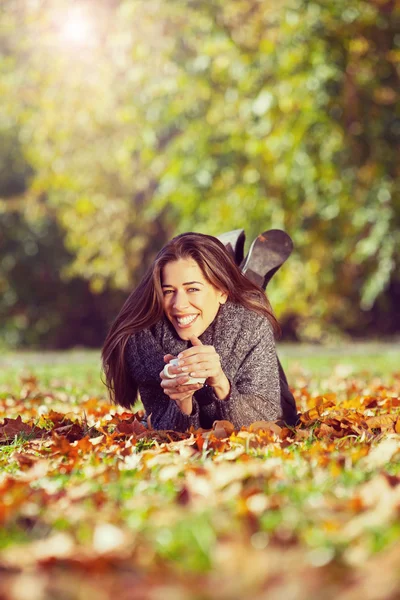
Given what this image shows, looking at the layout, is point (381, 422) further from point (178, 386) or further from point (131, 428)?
point (131, 428)

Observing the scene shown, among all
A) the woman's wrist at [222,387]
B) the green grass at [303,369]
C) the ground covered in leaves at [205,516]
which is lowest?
the green grass at [303,369]

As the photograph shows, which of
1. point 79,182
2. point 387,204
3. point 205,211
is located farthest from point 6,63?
point 387,204

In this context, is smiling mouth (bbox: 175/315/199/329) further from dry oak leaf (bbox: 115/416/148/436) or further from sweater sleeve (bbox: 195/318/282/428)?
dry oak leaf (bbox: 115/416/148/436)

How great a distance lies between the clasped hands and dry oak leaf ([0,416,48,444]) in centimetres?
85

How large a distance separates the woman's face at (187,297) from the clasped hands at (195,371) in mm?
222

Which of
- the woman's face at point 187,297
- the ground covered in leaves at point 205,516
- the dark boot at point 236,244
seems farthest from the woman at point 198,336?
the dark boot at point 236,244

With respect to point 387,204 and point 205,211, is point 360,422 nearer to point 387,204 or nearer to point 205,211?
point 387,204

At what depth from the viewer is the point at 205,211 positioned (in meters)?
13.1

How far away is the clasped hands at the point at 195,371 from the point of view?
137 inches

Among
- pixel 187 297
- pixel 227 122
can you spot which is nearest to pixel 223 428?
pixel 187 297

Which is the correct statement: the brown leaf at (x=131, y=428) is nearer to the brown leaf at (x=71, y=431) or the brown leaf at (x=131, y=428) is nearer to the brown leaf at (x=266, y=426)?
the brown leaf at (x=71, y=431)

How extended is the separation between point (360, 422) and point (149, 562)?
227 cm

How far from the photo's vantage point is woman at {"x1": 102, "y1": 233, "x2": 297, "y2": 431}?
3816mm

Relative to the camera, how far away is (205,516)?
206 centimetres
